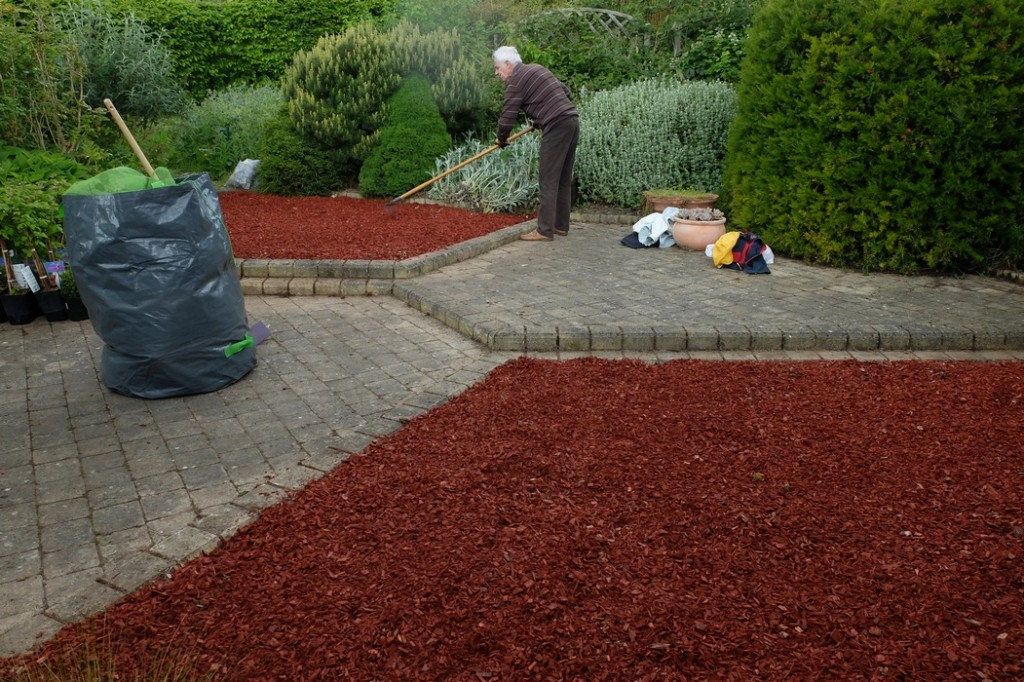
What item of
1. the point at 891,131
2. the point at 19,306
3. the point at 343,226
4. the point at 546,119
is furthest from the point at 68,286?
the point at 891,131

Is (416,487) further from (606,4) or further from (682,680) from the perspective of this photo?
(606,4)

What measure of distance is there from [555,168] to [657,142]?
181cm

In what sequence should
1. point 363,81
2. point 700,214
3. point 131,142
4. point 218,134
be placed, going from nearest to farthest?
point 131,142 < point 700,214 < point 363,81 < point 218,134

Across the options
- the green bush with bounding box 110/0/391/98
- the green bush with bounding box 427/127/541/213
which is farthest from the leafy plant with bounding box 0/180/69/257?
the green bush with bounding box 110/0/391/98

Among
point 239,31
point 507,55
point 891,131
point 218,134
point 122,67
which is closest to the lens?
point 891,131

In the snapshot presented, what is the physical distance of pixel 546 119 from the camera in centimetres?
805

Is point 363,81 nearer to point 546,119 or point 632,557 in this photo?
point 546,119

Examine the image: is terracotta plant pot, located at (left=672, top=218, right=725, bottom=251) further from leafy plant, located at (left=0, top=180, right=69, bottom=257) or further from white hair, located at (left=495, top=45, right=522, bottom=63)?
leafy plant, located at (left=0, top=180, right=69, bottom=257)

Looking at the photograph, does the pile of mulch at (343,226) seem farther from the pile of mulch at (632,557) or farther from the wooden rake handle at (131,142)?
the pile of mulch at (632,557)

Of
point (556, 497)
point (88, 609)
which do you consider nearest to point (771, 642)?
point (556, 497)

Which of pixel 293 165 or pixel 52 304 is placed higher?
pixel 293 165

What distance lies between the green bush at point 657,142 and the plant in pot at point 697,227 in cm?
151

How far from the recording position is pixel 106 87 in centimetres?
1131

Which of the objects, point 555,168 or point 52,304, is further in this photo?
point 555,168
